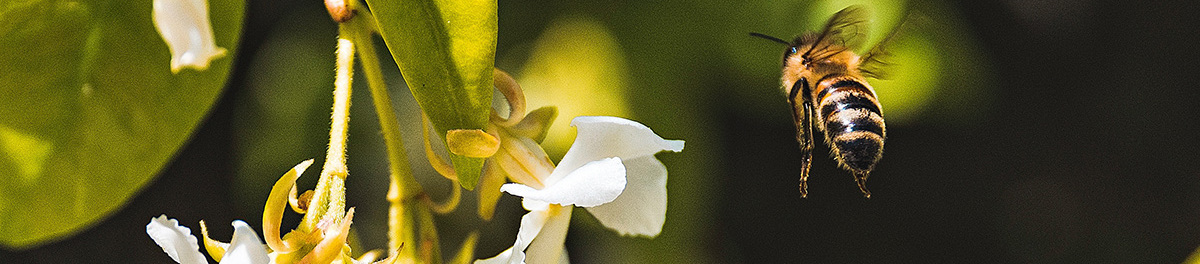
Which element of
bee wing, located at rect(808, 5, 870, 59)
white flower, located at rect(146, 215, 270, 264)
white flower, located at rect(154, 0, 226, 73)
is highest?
white flower, located at rect(154, 0, 226, 73)

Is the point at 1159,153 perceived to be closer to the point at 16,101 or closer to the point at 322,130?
the point at 322,130

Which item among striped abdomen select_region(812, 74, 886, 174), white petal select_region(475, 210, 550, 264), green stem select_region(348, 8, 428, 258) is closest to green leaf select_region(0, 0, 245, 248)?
green stem select_region(348, 8, 428, 258)

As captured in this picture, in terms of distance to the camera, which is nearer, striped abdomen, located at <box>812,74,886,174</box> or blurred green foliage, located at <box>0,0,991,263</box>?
striped abdomen, located at <box>812,74,886,174</box>

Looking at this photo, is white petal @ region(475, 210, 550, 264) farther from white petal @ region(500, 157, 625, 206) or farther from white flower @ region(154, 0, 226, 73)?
white flower @ region(154, 0, 226, 73)

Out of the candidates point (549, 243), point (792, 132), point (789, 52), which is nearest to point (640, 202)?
point (549, 243)

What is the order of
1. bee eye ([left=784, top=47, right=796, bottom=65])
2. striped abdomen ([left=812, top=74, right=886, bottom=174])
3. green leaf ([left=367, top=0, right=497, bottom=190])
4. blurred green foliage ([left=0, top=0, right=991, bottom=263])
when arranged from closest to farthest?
green leaf ([left=367, top=0, right=497, bottom=190]), striped abdomen ([left=812, top=74, right=886, bottom=174]), bee eye ([left=784, top=47, right=796, bottom=65]), blurred green foliage ([left=0, top=0, right=991, bottom=263])

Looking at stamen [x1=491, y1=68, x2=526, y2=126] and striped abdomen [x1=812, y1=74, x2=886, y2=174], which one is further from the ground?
stamen [x1=491, y1=68, x2=526, y2=126]

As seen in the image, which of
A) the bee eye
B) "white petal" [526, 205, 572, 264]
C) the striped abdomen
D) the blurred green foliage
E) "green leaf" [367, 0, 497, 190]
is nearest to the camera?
"green leaf" [367, 0, 497, 190]
